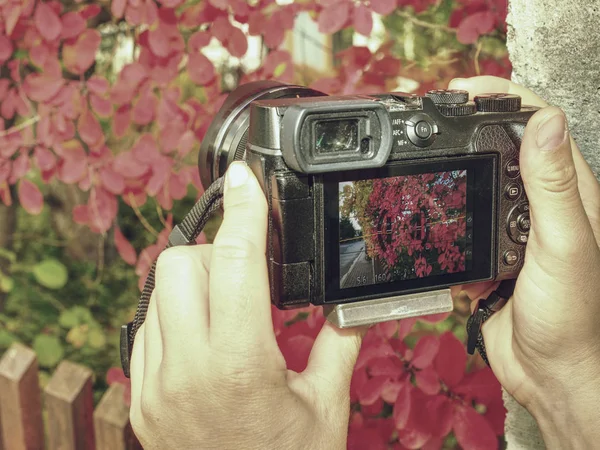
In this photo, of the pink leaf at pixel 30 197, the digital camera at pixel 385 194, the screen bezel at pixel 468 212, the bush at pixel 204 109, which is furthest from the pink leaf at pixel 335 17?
the pink leaf at pixel 30 197

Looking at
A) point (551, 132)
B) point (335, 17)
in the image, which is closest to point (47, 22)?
point (335, 17)

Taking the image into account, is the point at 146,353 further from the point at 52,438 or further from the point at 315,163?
the point at 52,438

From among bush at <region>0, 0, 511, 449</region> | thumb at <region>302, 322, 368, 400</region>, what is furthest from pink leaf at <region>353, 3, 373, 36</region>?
thumb at <region>302, 322, 368, 400</region>

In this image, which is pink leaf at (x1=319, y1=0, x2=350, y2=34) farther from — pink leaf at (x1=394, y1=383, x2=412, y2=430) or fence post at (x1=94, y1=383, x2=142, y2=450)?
fence post at (x1=94, y1=383, x2=142, y2=450)

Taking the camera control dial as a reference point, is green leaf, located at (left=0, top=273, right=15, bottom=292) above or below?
below

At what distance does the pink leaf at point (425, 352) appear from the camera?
151 cm

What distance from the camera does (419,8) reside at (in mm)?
1878

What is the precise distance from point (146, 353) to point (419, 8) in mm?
1173

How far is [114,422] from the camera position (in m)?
1.78

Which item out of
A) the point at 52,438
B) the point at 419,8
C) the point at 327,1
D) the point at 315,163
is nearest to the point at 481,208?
the point at 315,163

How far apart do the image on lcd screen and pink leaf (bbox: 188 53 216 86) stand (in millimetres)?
780

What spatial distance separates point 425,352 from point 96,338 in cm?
170

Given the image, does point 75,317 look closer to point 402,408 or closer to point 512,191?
point 402,408

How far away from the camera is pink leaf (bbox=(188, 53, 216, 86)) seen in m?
1.74
